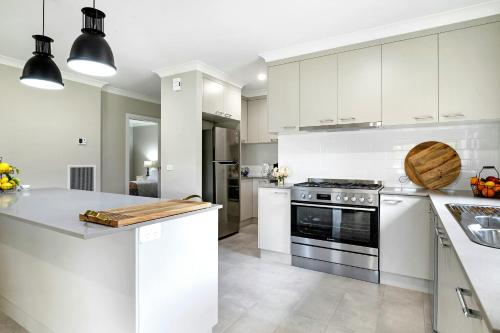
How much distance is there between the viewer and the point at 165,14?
97.6 inches

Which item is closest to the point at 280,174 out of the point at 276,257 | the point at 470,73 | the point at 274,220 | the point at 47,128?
the point at 274,220

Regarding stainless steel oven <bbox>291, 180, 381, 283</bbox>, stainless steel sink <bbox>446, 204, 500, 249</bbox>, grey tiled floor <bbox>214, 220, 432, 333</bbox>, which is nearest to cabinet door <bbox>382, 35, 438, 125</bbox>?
stainless steel oven <bbox>291, 180, 381, 283</bbox>

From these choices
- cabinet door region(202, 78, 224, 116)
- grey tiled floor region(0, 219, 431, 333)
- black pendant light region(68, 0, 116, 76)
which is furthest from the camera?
cabinet door region(202, 78, 224, 116)

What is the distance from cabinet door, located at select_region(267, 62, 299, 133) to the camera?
323 cm

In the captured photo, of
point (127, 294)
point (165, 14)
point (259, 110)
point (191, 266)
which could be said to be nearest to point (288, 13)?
point (165, 14)

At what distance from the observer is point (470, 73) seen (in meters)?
2.43

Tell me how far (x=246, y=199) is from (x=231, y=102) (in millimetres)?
1796

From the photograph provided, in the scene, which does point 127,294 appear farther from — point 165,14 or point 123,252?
point 165,14

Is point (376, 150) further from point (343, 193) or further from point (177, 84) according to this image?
point (177, 84)

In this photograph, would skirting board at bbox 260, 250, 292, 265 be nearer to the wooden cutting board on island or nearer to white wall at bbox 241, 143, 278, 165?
the wooden cutting board on island

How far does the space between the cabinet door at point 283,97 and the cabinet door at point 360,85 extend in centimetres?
52

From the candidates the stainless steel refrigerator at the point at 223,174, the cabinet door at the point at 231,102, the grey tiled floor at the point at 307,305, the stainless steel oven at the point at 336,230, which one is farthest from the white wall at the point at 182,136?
the stainless steel oven at the point at 336,230

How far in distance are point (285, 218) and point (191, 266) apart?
1.72m

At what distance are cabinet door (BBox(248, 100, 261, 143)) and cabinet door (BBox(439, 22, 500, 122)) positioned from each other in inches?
127
